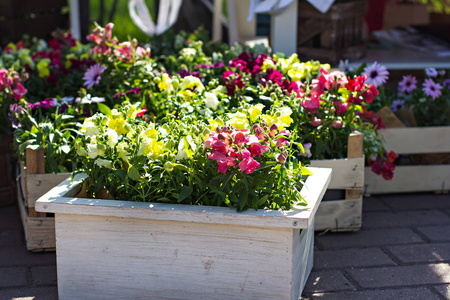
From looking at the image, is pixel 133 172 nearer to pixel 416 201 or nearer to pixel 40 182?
pixel 40 182

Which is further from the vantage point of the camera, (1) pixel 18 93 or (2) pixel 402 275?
(1) pixel 18 93

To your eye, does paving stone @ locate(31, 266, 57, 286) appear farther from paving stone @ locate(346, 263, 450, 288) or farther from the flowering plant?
paving stone @ locate(346, 263, 450, 288)

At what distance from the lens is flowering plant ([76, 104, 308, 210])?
6.76ft

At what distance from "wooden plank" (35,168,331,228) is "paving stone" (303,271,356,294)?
16.2 inches

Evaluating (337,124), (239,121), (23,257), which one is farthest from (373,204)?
(23,257)

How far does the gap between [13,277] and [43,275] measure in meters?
0.12

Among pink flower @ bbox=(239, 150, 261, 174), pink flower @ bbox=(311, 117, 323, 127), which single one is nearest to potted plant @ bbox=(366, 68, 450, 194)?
pink flower @ bbox=(311, 117, 323, 127)

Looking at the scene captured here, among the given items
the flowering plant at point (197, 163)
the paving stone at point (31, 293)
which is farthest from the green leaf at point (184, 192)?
the paving stone at point (31, 293)

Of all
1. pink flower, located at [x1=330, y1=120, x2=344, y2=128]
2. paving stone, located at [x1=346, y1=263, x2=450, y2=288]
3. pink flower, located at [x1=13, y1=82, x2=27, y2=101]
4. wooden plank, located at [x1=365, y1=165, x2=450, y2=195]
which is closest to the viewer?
paving stone, located at [x1=346, y1=263, x2=450, y2=288]

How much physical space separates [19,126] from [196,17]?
3354mm

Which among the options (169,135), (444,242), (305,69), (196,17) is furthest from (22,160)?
(196,17)

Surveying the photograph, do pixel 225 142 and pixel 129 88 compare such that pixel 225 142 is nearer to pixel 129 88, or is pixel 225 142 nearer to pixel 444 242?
pixel 129 88

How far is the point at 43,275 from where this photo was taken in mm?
2582

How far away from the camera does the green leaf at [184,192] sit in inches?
83.0
